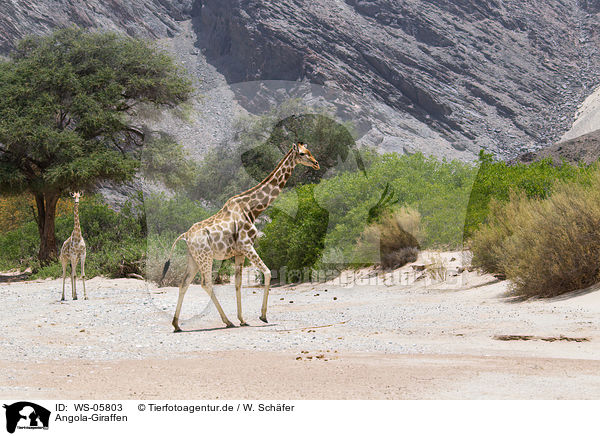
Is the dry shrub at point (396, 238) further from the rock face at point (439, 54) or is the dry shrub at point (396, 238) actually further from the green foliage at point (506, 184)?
the rock face at point (439, 54)

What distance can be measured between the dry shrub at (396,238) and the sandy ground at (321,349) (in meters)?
3.19

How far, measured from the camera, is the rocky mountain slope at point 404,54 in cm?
7719

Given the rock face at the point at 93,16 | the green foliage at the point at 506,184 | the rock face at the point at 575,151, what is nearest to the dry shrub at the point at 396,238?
the green foliage at the point at 506,184

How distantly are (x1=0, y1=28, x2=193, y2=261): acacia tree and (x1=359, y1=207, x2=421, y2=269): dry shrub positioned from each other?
11.9m

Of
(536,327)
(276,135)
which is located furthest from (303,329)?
(276,135)

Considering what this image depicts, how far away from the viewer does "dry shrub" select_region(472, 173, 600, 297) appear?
35.3 feet

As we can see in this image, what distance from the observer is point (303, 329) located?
9.79 m

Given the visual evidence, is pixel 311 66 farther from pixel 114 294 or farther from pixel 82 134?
pixel 114 294

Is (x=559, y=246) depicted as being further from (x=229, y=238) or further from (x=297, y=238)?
(x=297, y=238)

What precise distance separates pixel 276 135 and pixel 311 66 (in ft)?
139

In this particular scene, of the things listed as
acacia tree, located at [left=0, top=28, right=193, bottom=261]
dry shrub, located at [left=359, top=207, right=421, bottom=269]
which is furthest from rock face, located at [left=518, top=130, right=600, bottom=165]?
acacia tree, located at [left=0, top=28, right=193, bottom=261]

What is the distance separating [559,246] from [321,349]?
207 inches
